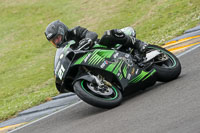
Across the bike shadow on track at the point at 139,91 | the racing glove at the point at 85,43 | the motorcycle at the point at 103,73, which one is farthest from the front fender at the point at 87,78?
the bike shadow on track at the point at 139,91

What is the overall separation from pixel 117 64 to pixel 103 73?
0.90ft

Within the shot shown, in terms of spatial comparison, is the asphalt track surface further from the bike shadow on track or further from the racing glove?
the racing glove

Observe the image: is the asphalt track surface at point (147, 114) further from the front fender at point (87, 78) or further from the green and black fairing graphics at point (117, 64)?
the front fender at point (87, 78)

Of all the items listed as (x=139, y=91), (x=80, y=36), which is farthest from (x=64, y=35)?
(x=139, y=91)

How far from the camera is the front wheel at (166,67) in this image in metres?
6.73

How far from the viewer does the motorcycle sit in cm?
596

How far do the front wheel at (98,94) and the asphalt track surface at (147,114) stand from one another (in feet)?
0.42

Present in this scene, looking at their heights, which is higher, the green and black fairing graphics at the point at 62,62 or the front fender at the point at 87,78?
the green and black fairing graphics at the point at 62,62

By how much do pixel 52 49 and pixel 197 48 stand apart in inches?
488

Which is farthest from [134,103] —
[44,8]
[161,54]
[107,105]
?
[44,8]

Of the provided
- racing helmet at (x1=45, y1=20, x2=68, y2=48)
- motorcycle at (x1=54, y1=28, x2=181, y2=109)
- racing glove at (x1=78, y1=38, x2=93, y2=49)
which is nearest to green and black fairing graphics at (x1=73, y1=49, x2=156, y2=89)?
motorcycle at (x1=54, y1=28, x2=181, y2=109)

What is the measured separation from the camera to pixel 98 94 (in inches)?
234

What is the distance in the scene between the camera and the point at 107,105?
591cm

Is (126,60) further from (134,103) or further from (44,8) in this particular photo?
(44,8)
